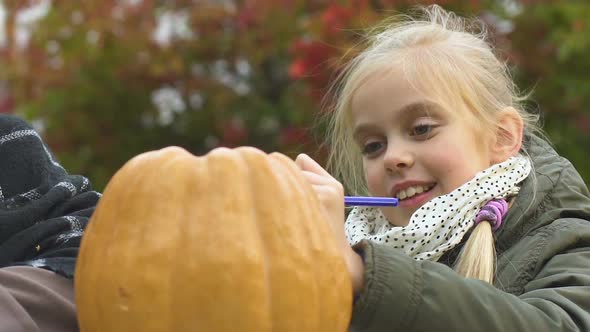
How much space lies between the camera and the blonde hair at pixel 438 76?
2781 millimetres

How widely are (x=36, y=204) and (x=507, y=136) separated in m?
1.35

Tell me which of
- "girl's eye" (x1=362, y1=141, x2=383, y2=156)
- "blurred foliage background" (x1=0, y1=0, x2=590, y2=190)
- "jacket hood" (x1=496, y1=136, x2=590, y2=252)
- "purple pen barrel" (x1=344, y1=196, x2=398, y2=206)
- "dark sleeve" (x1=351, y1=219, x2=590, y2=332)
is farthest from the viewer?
"blurred foliage background" (x1=0, y1=0, x2=590, y2=190)

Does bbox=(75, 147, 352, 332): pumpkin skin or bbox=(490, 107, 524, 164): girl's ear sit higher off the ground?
bbox=(75, 147, 352, 332): pumpkin skin

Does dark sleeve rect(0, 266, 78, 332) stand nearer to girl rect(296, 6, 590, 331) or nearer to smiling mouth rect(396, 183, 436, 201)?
girl rect(296, 6, 590, 331)

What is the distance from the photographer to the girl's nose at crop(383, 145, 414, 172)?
106 inches

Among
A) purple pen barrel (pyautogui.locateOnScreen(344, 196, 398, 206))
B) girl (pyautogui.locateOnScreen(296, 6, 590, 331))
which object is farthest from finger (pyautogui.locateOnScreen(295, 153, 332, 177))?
purple pen barrel (pyautogui.locateOnScreen(344, 196, 398, 206))

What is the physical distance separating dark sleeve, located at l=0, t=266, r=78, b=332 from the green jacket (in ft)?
2.15

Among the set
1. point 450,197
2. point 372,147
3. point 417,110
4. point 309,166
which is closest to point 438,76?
point 417,110

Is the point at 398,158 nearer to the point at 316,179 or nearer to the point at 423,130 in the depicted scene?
the point at 423,130

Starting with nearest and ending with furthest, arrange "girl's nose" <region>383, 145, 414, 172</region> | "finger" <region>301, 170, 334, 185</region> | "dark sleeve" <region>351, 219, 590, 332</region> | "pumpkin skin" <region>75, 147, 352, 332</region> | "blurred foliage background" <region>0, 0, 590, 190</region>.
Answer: "pumpkin skin" <region>75, 147, 352, 332</region> → "dark sleeve" <region>351, 219, 590, 332</region> → "finger" <region>301, 170, 334, 185</region> → "girl's nose" <region>383, 145, 414, 172</region> → "blurred foliage background" <region>0, 0, 590, 190</region>

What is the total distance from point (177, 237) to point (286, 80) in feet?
20.8

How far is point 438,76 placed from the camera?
2809mm

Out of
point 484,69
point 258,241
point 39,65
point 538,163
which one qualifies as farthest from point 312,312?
point 39,65

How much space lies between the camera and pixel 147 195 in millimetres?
1866
